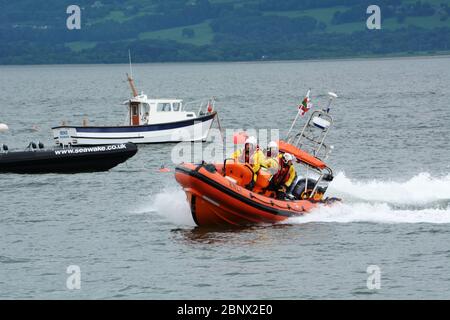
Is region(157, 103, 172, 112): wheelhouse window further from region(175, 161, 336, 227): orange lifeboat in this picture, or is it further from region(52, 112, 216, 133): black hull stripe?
region(175, 161, 336, 227): orange lifeboat

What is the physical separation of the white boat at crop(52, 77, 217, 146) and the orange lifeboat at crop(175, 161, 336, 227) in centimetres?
2104

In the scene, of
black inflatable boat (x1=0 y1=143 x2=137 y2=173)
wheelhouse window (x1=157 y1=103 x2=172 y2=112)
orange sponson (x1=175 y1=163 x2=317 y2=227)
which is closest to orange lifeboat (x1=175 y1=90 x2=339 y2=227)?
orange sponson (x1=175 y1=163 x2=317 y2=227)

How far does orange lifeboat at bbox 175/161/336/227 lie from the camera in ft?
93.2

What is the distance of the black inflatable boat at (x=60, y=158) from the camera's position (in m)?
41.3

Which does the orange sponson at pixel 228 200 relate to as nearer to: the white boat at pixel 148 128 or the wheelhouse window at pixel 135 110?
the white boat at pixel 148 128

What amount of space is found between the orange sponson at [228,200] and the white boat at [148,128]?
2114cm

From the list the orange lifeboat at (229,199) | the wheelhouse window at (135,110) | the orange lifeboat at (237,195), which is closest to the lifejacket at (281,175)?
the orange lifeboat at (237,195)

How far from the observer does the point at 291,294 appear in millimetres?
22906

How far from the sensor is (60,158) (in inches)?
1630

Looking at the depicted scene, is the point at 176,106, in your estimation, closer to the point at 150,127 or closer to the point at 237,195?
the point at 150,127

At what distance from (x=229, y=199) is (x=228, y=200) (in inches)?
1.7

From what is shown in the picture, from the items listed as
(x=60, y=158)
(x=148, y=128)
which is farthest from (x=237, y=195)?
(x=148, y=128)
